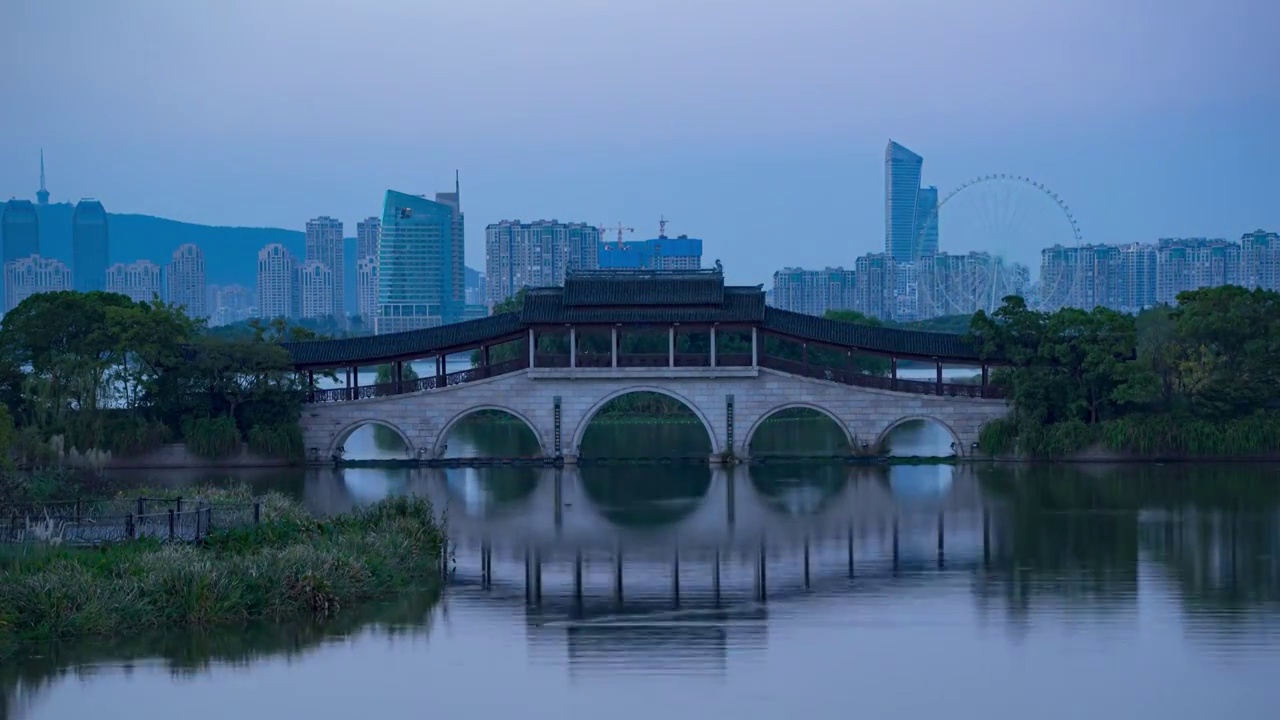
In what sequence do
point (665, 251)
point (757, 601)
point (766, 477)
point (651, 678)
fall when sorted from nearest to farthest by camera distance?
point (651, 678)
point (757, 601)
point (766, 477)
point (665, 251)

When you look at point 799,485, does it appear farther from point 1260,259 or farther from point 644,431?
point 1260,259

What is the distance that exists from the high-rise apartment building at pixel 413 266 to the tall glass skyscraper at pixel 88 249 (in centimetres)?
4844

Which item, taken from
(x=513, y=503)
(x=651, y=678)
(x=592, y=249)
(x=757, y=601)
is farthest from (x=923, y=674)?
(x=592, y=249)

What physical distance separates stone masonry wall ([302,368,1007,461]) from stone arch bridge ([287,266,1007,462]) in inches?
0.9

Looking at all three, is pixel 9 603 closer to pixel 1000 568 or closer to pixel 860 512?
pixel 1000 568

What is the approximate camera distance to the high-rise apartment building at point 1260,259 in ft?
405

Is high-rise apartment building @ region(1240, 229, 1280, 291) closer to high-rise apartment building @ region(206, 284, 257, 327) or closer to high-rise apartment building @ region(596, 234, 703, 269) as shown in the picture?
high-rise apartment building @ region(596, 234, 703, 269)

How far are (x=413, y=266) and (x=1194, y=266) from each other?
62292 millimetres

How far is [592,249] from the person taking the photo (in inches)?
4542

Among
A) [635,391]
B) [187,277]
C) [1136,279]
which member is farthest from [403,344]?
[187,277]

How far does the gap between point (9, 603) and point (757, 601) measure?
8822mm

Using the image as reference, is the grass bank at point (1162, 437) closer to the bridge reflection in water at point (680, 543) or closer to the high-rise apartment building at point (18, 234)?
the bridge reflection in water at point (680, 543)

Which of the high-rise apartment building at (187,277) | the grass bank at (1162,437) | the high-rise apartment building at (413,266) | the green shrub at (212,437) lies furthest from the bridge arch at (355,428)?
the high-rise apartment building at (187,277)

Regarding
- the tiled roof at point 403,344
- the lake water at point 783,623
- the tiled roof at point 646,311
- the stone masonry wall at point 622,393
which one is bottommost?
the lake water at point 783,623
